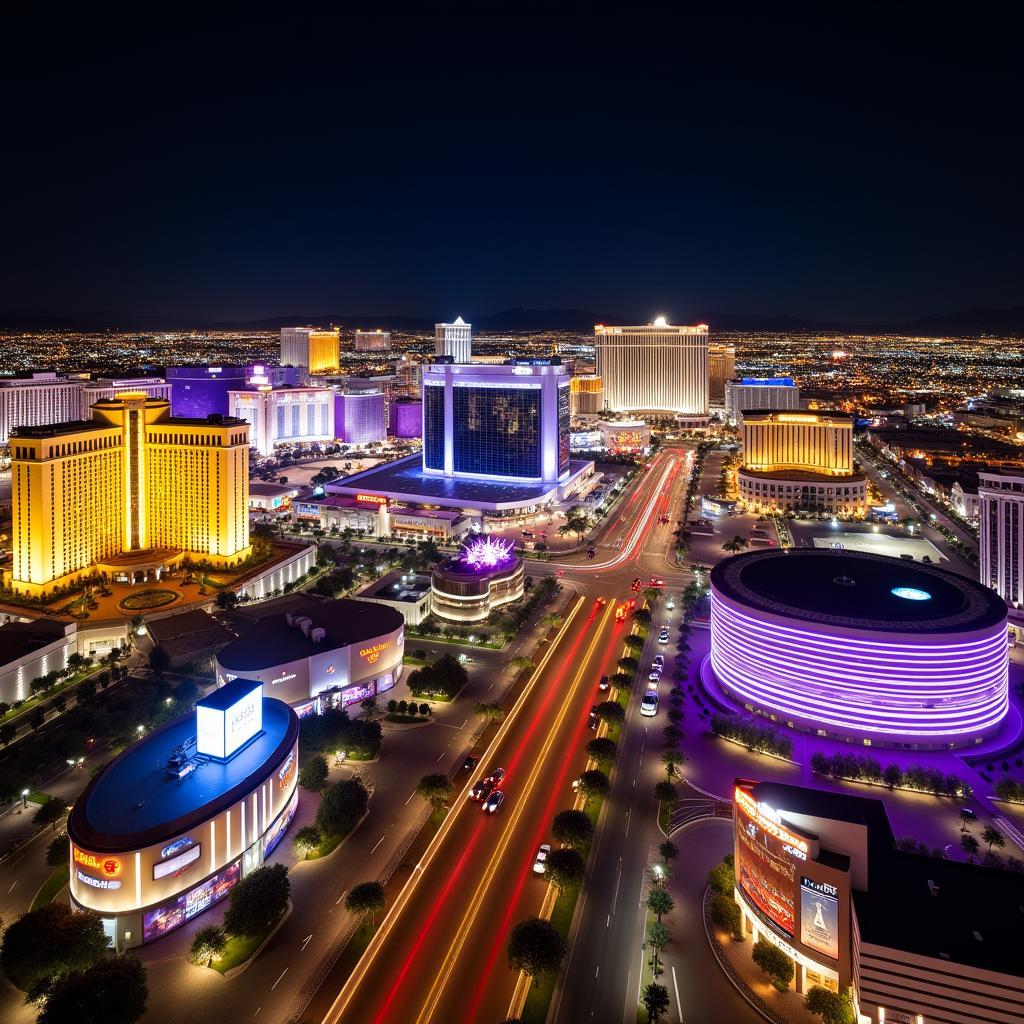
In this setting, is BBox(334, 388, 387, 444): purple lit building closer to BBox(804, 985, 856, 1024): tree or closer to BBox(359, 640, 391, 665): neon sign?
BBox(359, 640, 391, 665): neon sign

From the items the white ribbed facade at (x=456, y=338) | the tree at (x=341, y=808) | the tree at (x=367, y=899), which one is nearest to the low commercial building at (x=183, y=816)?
the tree at (x=341, y=808)

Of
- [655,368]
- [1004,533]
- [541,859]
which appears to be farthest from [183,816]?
[655,368]

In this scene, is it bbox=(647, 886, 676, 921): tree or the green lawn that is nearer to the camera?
bbox=(647, 886, 676, 921): tree

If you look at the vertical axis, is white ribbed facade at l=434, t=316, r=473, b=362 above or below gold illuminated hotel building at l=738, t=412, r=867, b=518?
above

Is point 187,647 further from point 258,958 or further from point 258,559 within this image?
point 258,958

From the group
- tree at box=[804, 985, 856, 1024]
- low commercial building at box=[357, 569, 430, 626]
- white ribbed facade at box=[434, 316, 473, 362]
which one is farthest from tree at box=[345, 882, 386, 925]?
A: white ribbed facade at box=[434, 316, 473, 362]

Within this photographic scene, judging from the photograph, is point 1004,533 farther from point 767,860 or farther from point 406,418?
point 406,418
